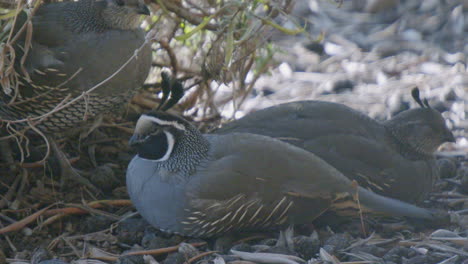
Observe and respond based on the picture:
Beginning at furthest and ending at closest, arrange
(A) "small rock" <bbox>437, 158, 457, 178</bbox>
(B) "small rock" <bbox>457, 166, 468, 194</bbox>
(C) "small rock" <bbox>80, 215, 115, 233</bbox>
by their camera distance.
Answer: (A) "small rock" <bbox>437, 158, 457, 178</bbox>, (B) "small rock" <bbox>457, 166, 468, 194</bbox>, (C) "small rock" <bbox>80, 215, 115, 233</bbox>

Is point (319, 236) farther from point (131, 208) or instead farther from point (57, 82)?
point (57, 82)

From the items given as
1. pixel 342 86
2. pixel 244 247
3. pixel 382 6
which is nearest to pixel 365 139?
pixel 244 247

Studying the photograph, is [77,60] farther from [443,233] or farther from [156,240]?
[443,233]

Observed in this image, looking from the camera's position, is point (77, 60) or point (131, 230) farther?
point (77, 60)

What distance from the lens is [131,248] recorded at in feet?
10.3

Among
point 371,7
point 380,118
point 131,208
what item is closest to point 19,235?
point 131,208

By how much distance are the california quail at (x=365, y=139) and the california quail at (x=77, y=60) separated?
56 centimetres

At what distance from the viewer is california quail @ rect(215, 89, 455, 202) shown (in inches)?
134

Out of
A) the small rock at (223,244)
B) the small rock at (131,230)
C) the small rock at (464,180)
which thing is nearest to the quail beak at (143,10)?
the small rock at (131,230)

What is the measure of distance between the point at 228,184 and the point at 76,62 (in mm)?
983

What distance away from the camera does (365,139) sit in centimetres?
347

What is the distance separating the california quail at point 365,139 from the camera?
3.40 metres

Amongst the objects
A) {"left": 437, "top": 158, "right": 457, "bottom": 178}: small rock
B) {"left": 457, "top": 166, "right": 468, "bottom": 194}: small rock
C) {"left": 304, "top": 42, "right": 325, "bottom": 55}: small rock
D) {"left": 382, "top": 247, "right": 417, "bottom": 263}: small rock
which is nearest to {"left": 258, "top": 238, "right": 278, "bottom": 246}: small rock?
{"left": 382, "top": 247, "right": 417, "bottom": 263}: small rock

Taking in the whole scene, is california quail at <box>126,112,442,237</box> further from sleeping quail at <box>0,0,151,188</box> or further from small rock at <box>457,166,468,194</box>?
small rock at <box>457,166,468,194</box>
